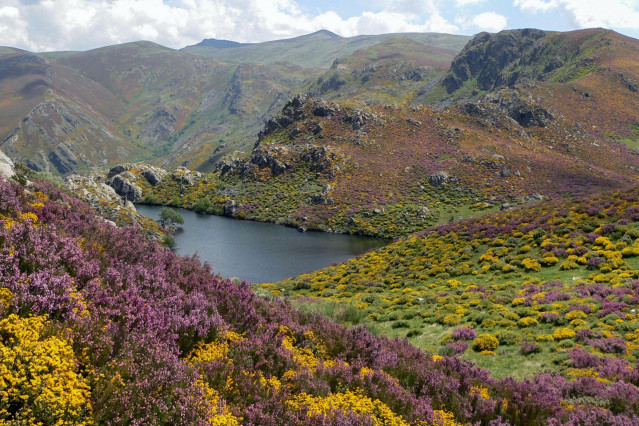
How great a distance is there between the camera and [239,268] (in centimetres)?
5391

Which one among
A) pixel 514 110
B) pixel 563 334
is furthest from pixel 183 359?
pixel 514 110

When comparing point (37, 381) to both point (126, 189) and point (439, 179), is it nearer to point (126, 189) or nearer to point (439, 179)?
point (439, 179)

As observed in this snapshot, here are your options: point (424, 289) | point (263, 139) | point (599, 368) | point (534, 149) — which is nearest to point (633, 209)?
point (424, 289)

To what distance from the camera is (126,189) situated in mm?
113688

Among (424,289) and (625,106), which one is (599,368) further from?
(625,106)

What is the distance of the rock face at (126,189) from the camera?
11288 centimetres

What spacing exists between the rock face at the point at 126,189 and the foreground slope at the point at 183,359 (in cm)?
11563

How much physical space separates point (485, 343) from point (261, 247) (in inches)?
2155

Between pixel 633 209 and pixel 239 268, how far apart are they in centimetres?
4786

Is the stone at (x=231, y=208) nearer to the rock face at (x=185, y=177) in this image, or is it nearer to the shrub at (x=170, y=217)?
the shrub at (x=170, y=217)

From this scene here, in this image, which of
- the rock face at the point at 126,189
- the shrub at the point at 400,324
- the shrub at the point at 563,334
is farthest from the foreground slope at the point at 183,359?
the rock face at the point at 126,189

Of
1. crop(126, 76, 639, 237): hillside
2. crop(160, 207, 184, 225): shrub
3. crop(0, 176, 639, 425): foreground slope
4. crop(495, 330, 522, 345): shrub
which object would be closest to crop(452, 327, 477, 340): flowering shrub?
crop(495, 330, 522, 345): shrub

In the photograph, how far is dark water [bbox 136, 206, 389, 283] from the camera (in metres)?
53.9

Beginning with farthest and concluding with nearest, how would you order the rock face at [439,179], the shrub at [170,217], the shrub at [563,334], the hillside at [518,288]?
the rock face at [439,179]
the shrub at [170,217]
the shrub at [563,334]
the hillside at [518,288]
